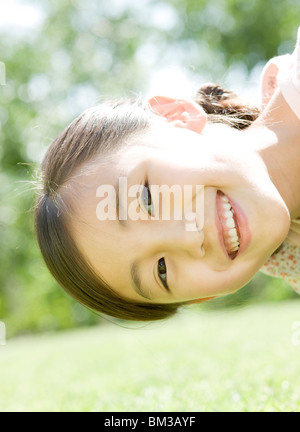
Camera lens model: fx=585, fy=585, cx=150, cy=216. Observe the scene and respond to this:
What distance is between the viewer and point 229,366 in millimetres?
3713

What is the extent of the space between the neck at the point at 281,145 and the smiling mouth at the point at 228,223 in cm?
41

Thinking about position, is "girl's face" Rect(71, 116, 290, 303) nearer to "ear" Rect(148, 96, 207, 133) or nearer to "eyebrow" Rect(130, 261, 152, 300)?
"eyebrow" Rect(130, 261, 152, 300)

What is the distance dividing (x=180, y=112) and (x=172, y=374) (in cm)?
191

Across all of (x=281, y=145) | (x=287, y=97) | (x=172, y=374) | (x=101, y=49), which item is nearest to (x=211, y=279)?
(x=281, y=145)

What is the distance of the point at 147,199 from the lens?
2.18 m

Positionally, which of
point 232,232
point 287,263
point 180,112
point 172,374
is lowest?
point 172,374

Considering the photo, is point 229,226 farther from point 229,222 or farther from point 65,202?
point 65,202

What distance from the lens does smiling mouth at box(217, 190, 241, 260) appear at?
88.4 inches

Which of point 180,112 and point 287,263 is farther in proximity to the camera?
point 287,263

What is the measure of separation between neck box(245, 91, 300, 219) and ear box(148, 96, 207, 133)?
0.27 metres

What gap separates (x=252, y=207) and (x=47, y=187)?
0.87m

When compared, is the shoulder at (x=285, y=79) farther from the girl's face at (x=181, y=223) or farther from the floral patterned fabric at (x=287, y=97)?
the girl's face at (x=181, y=223)

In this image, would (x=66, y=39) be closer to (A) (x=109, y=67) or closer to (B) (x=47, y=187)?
(A) (x=109, y=67)
